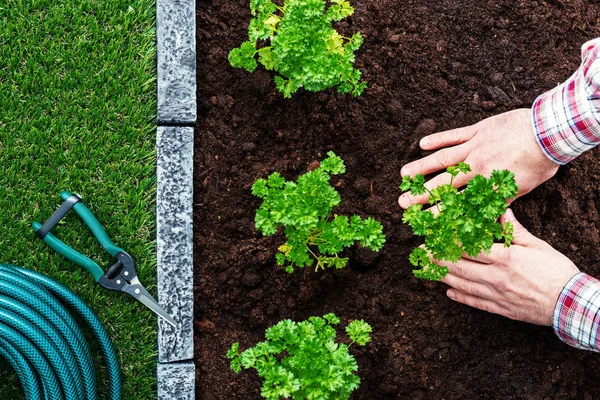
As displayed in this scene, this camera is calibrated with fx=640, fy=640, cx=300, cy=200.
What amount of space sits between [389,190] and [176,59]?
1.05 metres

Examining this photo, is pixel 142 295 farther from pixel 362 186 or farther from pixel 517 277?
pixel 517 277

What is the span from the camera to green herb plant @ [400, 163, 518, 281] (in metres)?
2.03

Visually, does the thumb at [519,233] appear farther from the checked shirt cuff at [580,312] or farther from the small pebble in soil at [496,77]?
the small pebble in soil at [496,77]

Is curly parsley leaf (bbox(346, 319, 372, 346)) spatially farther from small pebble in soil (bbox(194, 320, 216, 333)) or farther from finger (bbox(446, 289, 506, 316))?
small pebble in soil (bbox(194, 320, 216, 333))

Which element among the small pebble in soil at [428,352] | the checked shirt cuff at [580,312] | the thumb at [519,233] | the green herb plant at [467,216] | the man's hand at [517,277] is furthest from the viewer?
the small pebble in soil at [428,352]

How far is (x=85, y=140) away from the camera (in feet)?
8.86

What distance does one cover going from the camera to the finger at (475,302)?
8.32 ft

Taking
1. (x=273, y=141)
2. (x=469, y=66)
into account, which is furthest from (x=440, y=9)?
(x=273, y=141)

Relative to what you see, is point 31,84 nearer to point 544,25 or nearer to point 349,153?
point 349,153

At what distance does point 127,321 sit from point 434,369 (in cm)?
130

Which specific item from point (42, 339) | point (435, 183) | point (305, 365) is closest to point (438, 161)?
point (435, 183)

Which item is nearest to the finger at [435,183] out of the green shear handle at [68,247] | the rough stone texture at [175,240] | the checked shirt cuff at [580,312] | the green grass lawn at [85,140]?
the checked shirt cuff at [580,312]

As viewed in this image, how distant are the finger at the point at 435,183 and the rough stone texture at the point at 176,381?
3.67ft

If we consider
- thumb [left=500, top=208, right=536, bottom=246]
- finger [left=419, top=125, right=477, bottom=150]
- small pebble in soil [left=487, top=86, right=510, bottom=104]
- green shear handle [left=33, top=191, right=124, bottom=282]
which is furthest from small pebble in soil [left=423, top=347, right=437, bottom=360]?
green shear handle [left=33, top=191, right=124, bottom=282]
